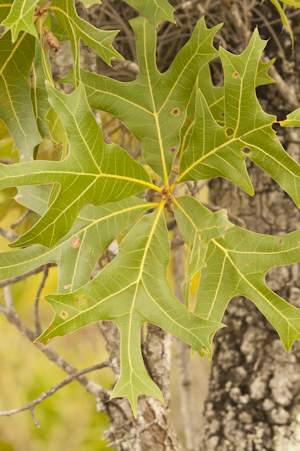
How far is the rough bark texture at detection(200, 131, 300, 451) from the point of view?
27.6 inches

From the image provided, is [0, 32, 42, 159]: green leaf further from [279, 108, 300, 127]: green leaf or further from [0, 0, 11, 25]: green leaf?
[279, 108, 300, 127]: green leaf

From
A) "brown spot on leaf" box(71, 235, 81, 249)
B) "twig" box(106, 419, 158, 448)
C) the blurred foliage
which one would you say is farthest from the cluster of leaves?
the blurred foliage

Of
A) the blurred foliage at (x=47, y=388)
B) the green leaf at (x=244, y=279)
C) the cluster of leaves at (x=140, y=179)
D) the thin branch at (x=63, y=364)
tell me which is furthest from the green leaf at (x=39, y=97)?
the blurred foliage at (x=47, y=388)

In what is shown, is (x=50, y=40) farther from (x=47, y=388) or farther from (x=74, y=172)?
(x=47, y=388)

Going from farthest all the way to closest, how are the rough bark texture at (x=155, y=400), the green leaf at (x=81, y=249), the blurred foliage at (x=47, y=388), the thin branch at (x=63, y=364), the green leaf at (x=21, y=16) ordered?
the blurred foliage at (x=47, y=388) < the thin branch at (x=63, y=364) < the rough bark texture at (x=155, y=400) < the green leaf at (x=81, y=249) < the green leaf at (x=21, y=16)

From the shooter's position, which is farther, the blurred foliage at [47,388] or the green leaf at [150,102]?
the blurred foliage at [47,388]

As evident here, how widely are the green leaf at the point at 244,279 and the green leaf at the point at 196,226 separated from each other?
0.06 m

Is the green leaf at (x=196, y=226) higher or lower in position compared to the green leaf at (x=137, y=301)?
higher

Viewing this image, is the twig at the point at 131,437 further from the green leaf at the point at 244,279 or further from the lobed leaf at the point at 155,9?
the lobed leaf at the point at 155,9

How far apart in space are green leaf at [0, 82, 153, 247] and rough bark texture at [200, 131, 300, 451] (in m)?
0.49

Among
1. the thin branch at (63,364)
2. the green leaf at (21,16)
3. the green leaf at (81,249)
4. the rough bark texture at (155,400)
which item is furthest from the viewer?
the thin branch at (63,364)

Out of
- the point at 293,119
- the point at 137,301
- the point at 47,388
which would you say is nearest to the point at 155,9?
the point at 293,119

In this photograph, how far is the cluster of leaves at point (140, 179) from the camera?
388 millimetres

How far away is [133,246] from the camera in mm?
434
